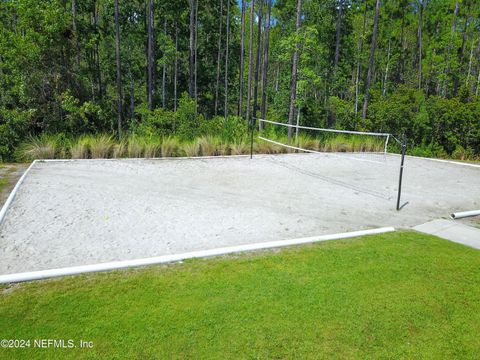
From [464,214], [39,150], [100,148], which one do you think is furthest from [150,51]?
[464,214]

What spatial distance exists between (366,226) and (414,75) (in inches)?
1643

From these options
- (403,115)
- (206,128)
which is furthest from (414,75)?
(206,128)

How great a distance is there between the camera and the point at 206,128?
15320mm

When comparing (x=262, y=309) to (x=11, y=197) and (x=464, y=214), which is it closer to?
(x=464, y=214)

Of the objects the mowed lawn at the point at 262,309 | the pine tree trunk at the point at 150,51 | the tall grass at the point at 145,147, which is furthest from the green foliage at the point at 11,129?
the pine tree trunk at the point at 150,51

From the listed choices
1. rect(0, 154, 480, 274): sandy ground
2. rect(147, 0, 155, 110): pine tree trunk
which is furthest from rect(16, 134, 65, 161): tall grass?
rect(147, 0, 155, 110): pine tree trunk

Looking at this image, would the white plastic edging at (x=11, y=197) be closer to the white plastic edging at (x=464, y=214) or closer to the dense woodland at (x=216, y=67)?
the dense woodland at (x=216, y=67)

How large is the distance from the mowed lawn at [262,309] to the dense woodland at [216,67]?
10.2m

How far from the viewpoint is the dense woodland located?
1429cm

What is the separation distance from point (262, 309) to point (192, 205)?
373cm

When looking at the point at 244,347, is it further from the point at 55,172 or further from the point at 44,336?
the point at 55,172

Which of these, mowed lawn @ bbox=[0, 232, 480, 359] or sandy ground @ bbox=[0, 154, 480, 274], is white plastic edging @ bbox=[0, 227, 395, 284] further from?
sandy ground @ bbox=[0, 154, 480, 274]

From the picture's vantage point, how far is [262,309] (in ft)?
11.1

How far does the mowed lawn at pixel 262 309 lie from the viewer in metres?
2.88
